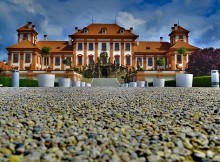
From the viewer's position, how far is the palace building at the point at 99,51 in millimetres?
49594

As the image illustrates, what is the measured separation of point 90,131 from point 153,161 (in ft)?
3.32

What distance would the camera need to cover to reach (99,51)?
50.8 metres

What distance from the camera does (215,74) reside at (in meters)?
17.2

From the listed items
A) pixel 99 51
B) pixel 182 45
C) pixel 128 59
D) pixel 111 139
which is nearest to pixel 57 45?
pixel 99 51

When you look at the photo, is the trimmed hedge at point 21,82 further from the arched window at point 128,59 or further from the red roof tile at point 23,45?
the arched window at point 128,59

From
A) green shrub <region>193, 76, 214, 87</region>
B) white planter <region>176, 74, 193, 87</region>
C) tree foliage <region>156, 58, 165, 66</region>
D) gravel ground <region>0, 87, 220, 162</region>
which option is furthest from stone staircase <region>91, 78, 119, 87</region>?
gravel ground <region>0, 87, 220, 162</region>

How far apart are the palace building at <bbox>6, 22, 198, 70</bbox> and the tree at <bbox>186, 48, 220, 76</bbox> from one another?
35.9ft

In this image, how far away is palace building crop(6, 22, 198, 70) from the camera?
4959cm

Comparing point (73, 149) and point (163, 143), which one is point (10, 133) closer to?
point (73, 149)

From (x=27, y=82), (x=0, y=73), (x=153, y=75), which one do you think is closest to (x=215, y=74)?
(x=27, y=82)

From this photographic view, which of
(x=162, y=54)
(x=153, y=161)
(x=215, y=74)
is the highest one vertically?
(x=162, y=54)

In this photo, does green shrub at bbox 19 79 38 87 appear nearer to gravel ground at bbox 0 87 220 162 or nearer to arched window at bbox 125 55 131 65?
gravel ground at bbox 0 87 220 162

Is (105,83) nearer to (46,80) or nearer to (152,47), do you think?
(46,80)

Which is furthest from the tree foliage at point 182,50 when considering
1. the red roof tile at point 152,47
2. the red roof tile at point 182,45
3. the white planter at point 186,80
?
the white planter at point 186,80
